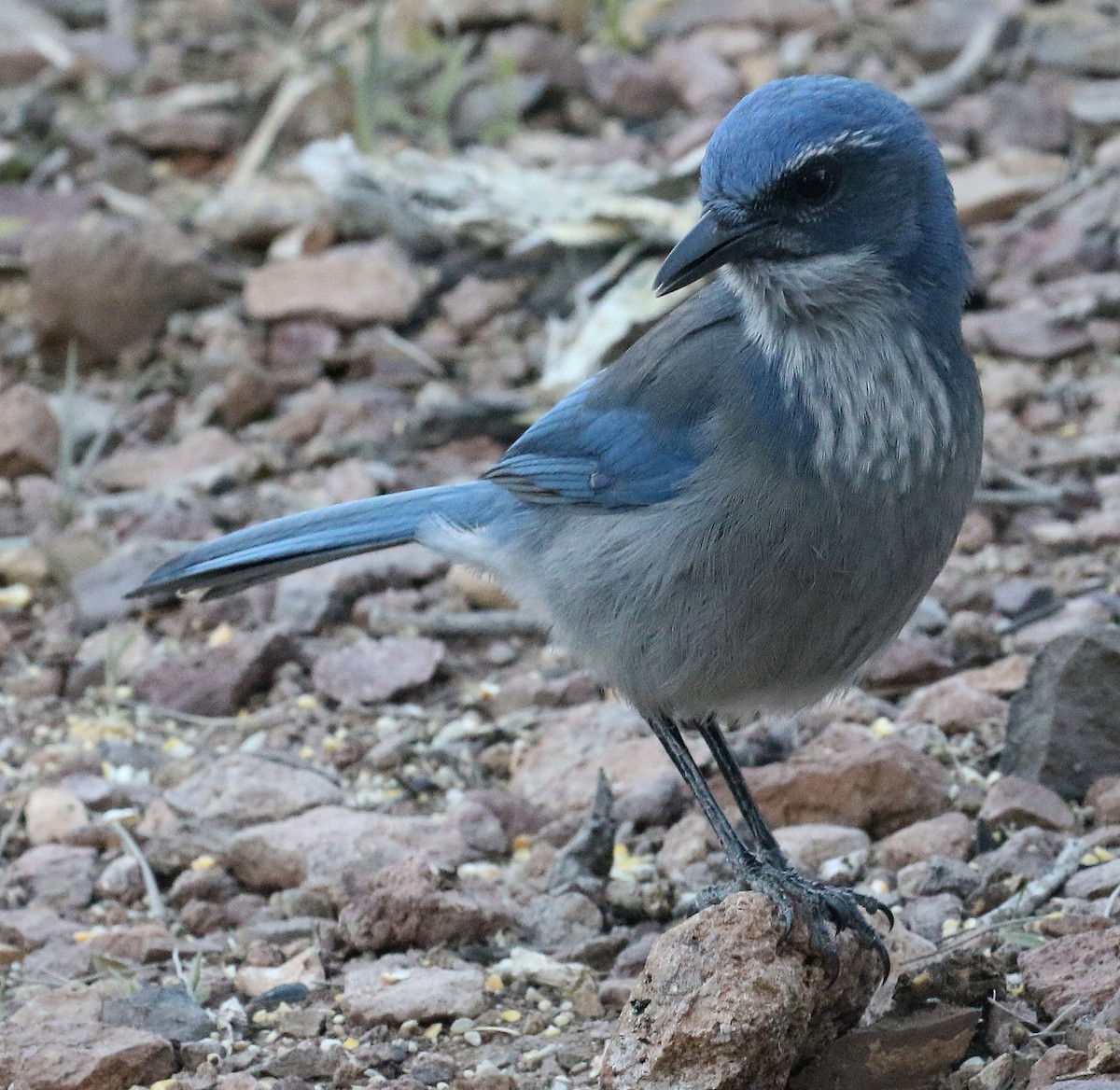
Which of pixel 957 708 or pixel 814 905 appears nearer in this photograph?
pixel 814 905

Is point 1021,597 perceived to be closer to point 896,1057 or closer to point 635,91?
point 896,1057

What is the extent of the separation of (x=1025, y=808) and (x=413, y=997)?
1433mm

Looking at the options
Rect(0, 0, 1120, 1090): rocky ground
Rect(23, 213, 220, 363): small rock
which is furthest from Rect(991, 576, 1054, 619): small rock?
Rect(23, 213, 220, 363): small rock

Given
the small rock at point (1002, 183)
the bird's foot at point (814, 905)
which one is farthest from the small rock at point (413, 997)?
the small rock at point (1002, 183)

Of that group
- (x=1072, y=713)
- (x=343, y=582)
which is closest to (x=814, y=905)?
(x=1072, y=713)

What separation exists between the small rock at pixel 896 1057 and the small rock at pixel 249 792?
177 cm

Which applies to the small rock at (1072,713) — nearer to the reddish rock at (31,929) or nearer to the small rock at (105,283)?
the reddish rock at (31,929)

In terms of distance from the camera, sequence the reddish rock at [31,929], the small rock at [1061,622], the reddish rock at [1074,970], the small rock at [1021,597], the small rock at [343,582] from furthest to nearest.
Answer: the small rock at [343,582], the small rock at [1021,597], the small rock at [1061,622], the reddish rock at [31,929], the reddish rock at [1074,970]

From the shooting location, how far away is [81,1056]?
11.5 feet

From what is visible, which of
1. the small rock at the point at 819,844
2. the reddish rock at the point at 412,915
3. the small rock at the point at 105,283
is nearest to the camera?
the reddish rock at the point at 412,915

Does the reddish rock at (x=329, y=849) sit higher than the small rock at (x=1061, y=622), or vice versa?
the small rock at (x=1061, y=622)

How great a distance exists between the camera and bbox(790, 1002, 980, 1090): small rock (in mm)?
3379

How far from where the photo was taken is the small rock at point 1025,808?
4148mm

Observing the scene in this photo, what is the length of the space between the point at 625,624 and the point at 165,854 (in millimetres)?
1368
